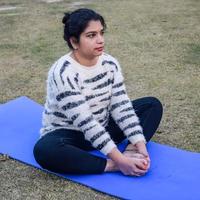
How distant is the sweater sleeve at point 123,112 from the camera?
2736mm

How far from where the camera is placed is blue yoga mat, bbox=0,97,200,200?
94.7 inches

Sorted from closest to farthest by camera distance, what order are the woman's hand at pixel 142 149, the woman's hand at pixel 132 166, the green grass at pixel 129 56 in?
the woman's hand at pixel 132 166 < the woman's hand at pixel 142 149 < the green grass at pixel 129 56

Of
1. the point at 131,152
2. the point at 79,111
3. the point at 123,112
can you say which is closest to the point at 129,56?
the point at 123,112

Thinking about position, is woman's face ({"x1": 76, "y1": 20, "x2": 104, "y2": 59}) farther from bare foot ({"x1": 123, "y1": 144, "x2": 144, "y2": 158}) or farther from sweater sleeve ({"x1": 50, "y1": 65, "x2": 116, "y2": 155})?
bare foot ({"x1": 123, "y1": 144, "x2": 144, "y2": 158})

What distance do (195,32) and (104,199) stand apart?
3.43 meters

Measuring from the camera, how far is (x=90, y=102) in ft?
8.84

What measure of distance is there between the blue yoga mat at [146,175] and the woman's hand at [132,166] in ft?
0.09

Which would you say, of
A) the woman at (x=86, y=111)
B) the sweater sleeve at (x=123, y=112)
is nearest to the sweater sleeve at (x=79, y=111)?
the woman at (x=86, y=111)

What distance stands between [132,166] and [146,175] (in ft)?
0.33

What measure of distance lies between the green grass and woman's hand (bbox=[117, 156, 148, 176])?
0.66 ft

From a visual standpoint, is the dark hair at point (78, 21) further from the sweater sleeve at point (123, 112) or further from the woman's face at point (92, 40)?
the sweater sleeve at point (123, 112)

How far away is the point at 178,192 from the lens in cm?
240

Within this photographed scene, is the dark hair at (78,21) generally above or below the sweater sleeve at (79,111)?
above

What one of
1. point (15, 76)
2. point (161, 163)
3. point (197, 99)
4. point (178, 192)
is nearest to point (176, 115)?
point (197, 99)
